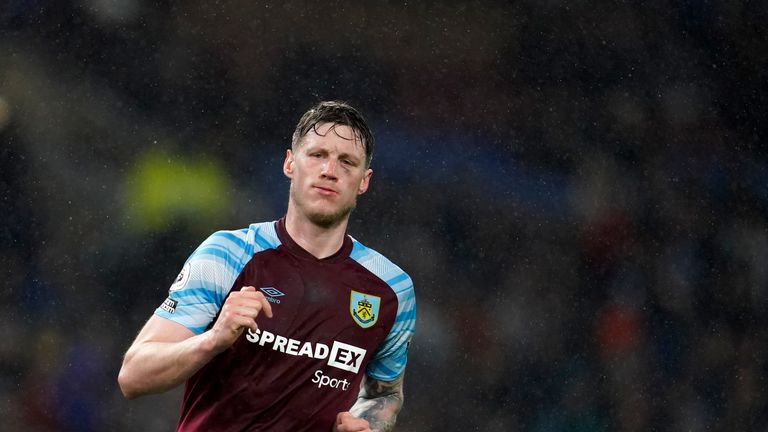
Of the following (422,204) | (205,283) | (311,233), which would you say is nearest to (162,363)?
(205,283)

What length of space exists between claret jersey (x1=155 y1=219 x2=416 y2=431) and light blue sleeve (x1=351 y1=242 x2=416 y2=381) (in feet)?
0.04

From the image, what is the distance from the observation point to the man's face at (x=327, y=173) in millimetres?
2834

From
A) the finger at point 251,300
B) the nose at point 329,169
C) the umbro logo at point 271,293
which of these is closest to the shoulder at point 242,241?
the umbro logo at point 271,293

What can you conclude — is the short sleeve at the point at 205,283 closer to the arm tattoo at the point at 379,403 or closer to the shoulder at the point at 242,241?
the shoulder at the point at 242,241

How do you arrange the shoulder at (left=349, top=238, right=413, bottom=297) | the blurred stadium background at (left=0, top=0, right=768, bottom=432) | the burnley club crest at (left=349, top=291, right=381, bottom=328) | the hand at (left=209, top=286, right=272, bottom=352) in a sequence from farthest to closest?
the blurred stadium background at (left=0, top=0, right=768, bottom=432), the shoulder at (left=349, top=238, right=413, bottom=297), the burnley club crest at (left=349, top=291, right=381, bottom=328), the hand at (left=209, top=286, right=272, bottom=352)

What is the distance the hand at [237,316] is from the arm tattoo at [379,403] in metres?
0.96

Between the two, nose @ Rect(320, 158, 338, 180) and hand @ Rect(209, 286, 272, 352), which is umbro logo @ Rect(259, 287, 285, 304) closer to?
nose @ Rect(320, 158, 338, 180)

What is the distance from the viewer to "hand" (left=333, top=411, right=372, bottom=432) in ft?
8.84

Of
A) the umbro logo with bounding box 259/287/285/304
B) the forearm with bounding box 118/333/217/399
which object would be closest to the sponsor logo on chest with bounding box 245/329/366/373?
the umbro logo with bounding box 259/287/285/304

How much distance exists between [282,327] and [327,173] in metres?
0.49

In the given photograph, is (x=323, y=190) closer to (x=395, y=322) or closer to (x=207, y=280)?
(x=207, y=280)

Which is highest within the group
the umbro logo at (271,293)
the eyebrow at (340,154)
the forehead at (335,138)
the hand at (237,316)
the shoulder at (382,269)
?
the forehead at (335,138)

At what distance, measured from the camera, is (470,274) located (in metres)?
7.09

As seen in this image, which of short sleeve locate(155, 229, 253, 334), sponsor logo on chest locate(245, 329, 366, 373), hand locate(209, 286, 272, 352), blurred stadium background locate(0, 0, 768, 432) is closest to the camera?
hand locate(209, 286, 272, 352)
